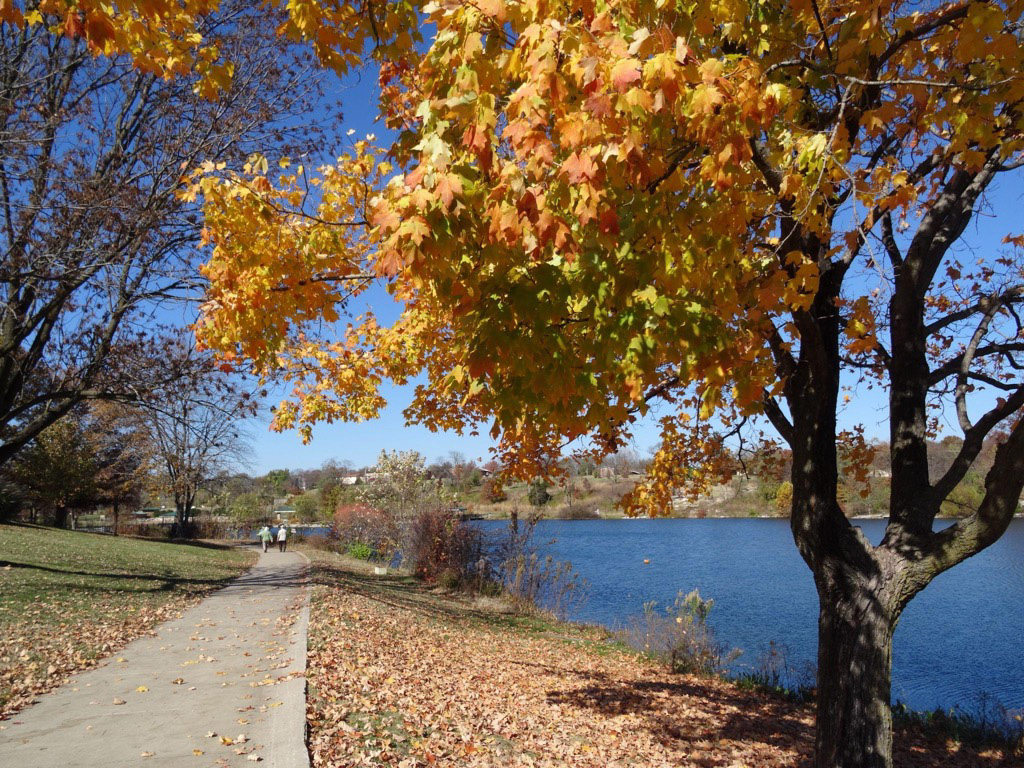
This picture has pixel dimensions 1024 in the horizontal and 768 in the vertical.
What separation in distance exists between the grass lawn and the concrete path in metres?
0.38

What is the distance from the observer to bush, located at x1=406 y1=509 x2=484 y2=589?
64.7 feet

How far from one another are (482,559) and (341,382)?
11991 millimetres

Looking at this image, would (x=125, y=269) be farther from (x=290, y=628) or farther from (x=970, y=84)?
(x=970, y=84)

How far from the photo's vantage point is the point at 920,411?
5129mm

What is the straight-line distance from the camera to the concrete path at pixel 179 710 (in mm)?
4594

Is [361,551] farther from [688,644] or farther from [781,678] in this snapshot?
[781,678]

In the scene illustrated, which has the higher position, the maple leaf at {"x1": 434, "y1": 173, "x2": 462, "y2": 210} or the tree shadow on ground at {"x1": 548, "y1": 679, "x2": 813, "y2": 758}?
the maple leaf at {"x1": 434, "y1": 173, "x2": 462, "y2": 210}

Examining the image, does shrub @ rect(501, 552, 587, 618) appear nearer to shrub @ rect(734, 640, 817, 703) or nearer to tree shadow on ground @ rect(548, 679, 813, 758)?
shrub @ rect(734, 640, 817, 703)

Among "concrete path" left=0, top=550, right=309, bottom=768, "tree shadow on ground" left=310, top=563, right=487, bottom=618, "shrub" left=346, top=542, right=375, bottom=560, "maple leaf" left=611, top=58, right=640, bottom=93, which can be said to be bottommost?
"shrub" left=346, top=542, right=375, bottom=560

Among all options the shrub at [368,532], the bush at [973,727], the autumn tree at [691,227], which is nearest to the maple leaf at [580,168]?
the autumn tree at [691,227]

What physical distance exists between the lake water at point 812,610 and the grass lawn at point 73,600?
10341mm

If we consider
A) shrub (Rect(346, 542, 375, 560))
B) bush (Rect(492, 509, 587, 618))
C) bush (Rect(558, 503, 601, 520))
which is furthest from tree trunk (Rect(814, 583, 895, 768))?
bush (Rect(558, 503, 601, 520))

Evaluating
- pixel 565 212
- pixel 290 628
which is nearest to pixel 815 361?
pixel 565 212

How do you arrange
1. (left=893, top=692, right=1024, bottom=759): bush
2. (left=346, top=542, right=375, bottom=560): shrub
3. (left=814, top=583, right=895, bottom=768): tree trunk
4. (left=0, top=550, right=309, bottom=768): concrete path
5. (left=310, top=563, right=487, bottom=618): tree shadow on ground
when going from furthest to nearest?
(left=346, top=542, right=375, bottom=560): shrub, (left=310, top=563, right=487, bottom=618): tree shadow on ground, (left=893, top=692, right=1024, bottom=759): bush, (left=0, top=550, right=309, bottom=768): concrete path, (left=814, top=583, right=895, bottom=768): tree trunk
